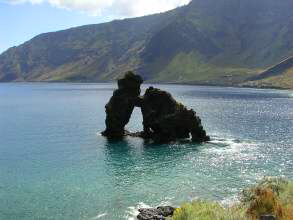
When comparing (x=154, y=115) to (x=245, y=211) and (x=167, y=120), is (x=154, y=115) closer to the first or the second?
(x=167, y=120)

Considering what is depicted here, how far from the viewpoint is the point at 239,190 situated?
207ft

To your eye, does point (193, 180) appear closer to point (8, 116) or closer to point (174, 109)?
point (174, 109)

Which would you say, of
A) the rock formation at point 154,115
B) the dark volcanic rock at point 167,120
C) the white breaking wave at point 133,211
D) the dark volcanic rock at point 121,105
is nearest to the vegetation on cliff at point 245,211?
the white breaking wave at point 133,211

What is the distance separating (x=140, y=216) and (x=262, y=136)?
7404 centimetres

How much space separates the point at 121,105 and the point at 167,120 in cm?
1579

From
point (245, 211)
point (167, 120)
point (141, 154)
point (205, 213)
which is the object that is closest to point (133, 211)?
point (205, 213)

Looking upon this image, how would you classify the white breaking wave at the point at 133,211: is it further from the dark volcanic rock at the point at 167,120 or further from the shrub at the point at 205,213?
the dark volcanic rock at the point at 167,120

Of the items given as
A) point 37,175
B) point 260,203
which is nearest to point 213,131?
point 37,175

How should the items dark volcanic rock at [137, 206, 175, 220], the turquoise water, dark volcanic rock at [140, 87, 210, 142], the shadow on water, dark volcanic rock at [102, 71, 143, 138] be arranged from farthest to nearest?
1. dark volcanic rock at [102, 71, 143, 138]
2. dark volcanic rock at [140, 87, 210, 142]
3. the shadow on water
4. the turquoise water
5. dark volcanic rock at [137, 206, 175, 220]

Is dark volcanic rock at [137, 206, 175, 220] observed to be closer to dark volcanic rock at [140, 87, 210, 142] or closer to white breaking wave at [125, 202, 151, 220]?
white breaking wave at [125, 202, 151, 220]

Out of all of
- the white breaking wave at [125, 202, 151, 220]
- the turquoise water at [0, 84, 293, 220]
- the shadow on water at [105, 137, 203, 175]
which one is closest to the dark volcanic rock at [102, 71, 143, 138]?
the turquoise water at [0, 84, 293, 220]

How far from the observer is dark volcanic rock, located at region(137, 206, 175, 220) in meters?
50.4

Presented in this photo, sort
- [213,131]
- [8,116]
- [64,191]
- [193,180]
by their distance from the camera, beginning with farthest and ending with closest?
[8,116] → [213,131] → [193,180] → [64,191]

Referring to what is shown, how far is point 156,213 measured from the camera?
2037 inches
